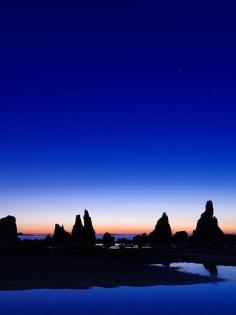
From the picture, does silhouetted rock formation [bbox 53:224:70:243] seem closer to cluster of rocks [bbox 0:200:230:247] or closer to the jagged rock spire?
cluster of rocks [bbox 0:200:230:247]

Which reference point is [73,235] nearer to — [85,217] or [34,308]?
[85,217]

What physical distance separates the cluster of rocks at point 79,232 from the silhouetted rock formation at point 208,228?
40.3 meters

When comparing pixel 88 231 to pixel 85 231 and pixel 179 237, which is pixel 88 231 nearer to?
pixel 85 231

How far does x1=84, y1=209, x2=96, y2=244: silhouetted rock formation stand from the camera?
541ft

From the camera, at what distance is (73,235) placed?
17075cm

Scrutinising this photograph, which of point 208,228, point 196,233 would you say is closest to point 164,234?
point 196,233

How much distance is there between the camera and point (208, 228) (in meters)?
157

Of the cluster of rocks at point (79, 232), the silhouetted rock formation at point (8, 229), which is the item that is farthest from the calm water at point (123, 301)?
the cluster of rocks at point (79, 232)

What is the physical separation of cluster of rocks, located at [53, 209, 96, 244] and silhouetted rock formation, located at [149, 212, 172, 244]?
24048mm

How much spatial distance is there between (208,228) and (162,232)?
19.3 metres

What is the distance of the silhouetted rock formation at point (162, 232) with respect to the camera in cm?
16438

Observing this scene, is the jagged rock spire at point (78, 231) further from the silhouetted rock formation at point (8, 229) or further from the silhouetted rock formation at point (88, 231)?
the silhouetted rock formation at point (8, 229)

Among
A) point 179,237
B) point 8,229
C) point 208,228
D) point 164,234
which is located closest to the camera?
point 8,229

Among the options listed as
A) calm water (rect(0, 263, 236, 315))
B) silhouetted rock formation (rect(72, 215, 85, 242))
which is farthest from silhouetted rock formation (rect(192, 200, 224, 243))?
calm water (rect(0, 263, 236, 315))
